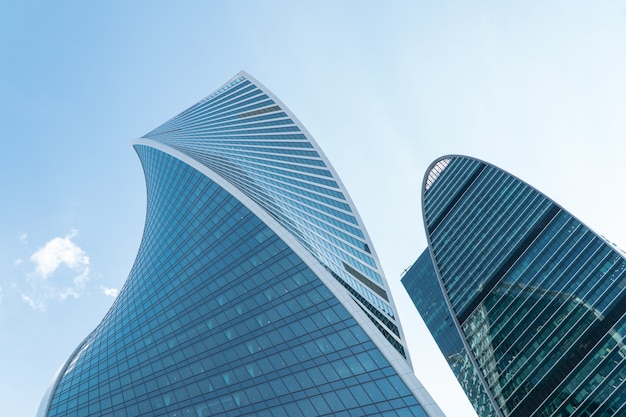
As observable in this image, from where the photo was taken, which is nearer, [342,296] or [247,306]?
[342,296]

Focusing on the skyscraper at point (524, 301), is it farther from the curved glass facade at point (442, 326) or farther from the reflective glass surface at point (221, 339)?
the reflective glass surface at point (221, 339)

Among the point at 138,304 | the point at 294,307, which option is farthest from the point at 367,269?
the point at 138,304

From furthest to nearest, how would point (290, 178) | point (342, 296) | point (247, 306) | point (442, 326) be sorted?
point (442, 326)
point (290, 178)
point (247, 306)
point (342, 296)

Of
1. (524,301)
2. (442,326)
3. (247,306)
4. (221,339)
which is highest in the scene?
(247,306)

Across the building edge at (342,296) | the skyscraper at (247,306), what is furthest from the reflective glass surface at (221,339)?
the building edge at (342,296)

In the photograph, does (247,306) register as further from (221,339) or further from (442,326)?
(442,326)

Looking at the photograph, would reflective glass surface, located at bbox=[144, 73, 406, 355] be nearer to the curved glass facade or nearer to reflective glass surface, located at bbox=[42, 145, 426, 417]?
reflective glass surface, located at bbox=[42, 145, 426, 417]

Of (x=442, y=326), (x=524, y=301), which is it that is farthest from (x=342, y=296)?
(x=442, y=326)

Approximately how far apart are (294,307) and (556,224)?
71.1 meters

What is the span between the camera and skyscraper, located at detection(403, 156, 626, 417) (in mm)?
77875

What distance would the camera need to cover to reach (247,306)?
5491cm

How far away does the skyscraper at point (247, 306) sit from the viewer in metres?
44.1

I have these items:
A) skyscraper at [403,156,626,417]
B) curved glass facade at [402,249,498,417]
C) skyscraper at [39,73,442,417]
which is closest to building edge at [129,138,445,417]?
skyscraper at [39,73,442,417]

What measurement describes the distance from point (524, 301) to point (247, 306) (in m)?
63.9
